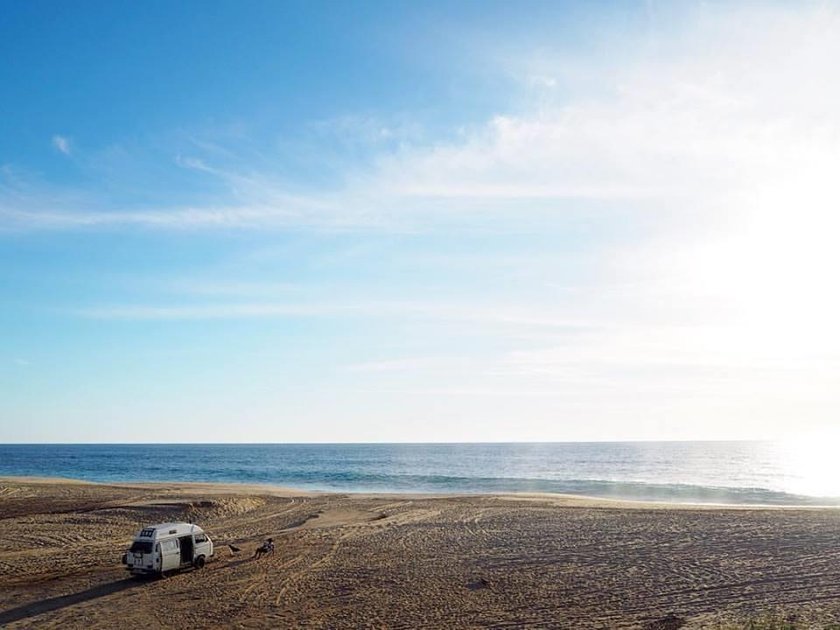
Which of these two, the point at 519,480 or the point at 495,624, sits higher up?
the point at 495,624

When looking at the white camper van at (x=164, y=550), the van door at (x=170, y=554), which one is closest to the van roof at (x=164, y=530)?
the white camper van at (x=164, y=550)

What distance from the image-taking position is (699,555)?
25859mm

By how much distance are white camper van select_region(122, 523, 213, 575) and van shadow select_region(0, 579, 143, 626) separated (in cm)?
68

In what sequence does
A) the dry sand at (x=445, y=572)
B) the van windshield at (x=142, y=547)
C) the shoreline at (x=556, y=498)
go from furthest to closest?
the shoreline at (x=556, y=498) < the van windshield at (x=142, y=547) < the dry sand at (x=445, y=572)

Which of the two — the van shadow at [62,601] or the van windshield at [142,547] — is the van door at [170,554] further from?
the van shadow at [62,601]

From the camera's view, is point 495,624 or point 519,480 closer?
point 495,624

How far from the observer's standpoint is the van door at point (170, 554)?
2273cm

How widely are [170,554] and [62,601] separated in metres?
3.63

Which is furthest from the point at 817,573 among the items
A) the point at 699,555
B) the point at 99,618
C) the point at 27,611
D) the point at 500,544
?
the point at 27,611

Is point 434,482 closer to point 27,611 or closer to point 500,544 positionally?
point 500,544

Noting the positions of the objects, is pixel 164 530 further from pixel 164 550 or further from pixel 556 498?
pixel 556 498

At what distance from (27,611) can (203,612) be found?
5391 mm

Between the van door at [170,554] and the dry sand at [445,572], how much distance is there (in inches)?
18.1

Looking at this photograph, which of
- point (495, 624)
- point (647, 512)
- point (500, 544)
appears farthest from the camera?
point (647, 512)
